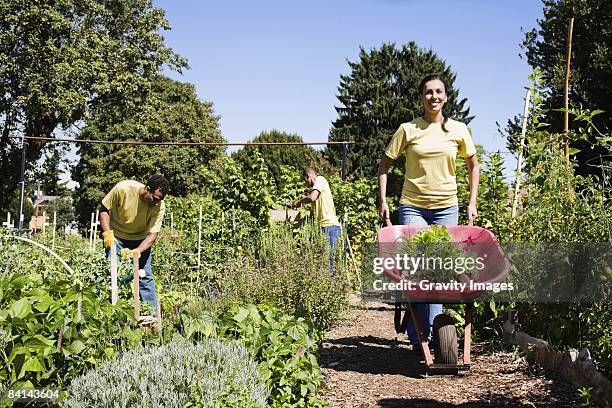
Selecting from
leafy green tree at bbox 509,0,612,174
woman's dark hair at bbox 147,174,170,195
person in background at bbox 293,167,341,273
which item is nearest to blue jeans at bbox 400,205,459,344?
woman's dark hair at bbox 147,174,170,195

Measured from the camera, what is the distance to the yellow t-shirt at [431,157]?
4.23 metres

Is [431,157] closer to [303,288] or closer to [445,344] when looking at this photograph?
[445,344]

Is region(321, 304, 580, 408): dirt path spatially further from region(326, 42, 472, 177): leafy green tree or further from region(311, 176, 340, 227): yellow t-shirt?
region(326, 42, 472, 177): leafy green tree

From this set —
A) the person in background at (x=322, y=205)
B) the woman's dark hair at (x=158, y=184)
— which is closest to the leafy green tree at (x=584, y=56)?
the person in background at (x=322, y=205)

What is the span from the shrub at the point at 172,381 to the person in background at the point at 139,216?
2468mm

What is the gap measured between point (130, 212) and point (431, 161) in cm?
241

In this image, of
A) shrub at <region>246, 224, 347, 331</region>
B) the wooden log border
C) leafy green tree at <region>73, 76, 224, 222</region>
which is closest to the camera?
the wooden log border

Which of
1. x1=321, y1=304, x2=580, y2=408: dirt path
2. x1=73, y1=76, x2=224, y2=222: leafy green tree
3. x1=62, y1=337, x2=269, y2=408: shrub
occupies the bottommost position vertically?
x1=321, y1=304, x2=580, y2=408: dirt path

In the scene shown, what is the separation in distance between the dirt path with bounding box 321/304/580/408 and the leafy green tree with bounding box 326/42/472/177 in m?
28.6

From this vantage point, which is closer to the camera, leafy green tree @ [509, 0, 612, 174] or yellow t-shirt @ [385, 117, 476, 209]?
yellow t-shirt @ [385, 117, 476, 209]

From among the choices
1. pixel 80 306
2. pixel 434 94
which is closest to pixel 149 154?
pixel 434 94

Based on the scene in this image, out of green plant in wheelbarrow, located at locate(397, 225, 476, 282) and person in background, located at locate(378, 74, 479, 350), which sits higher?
person in background, located at locate(378, 74, 479, 350)

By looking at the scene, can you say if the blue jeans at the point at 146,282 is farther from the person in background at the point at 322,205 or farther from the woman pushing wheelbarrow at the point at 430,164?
the person in background at the point at 322,205

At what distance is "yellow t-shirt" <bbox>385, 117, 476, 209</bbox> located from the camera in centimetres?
423
